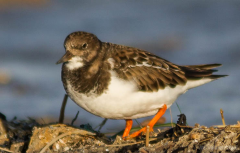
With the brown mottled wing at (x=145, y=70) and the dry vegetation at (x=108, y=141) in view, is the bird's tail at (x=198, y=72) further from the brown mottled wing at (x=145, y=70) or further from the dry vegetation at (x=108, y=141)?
the dry vegetation at (x=108, y=141)

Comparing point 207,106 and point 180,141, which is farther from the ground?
point 180,141

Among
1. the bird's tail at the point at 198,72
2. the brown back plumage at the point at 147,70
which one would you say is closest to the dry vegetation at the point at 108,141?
the brown back plumage at the point at 147,70

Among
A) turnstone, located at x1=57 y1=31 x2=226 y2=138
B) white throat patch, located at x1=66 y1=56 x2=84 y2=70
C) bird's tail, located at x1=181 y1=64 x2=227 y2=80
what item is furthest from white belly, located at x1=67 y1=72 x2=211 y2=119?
bird's tail, located at x1=181 y1=64 x2=227 y2=80

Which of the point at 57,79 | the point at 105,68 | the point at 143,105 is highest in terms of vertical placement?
the point at 105,68

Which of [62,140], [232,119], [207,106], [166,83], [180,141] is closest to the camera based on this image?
[180,141]

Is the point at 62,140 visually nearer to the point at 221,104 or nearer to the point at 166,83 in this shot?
the point at 166,83

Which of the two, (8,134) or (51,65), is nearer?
(8,134)

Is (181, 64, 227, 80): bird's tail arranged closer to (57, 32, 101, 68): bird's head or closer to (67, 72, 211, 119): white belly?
(67, 72, 211, 119): white belly

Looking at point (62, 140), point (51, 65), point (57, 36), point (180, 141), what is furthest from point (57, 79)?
point (180, 141)
